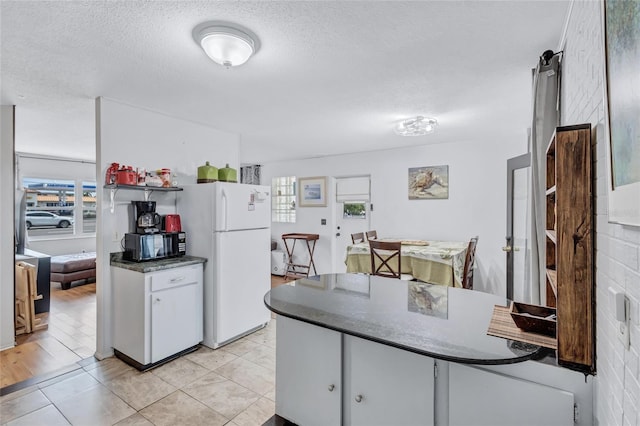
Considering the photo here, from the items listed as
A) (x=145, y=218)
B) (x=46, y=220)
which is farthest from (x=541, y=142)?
(x=46, y=220)

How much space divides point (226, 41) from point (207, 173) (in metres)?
1.79

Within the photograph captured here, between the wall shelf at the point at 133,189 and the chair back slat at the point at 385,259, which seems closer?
the wall shelf at the point at 133,189

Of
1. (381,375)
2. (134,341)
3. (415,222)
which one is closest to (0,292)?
(134,341)

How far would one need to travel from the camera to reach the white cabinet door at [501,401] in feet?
3.45

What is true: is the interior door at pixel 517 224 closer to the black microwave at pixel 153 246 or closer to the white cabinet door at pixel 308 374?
the white cabinet door at pixel 308 374

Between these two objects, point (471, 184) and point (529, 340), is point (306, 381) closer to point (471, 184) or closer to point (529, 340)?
point (529, 340)

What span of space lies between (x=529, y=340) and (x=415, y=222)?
152 inches

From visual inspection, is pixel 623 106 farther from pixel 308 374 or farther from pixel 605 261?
pixel 308 374

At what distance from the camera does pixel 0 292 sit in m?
2.96

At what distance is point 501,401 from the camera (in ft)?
3.66

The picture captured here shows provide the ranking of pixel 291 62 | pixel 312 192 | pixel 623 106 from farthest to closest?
pixel 312 192, pixel 291 62, pixel 623 106

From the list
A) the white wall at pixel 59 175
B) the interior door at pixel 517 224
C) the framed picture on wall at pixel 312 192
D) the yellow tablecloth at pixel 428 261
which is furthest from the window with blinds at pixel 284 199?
the interior door at pixel 517 224

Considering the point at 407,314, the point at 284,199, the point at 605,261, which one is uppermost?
the point at 284,199

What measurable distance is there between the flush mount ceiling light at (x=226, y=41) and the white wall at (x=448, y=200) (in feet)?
12.0
